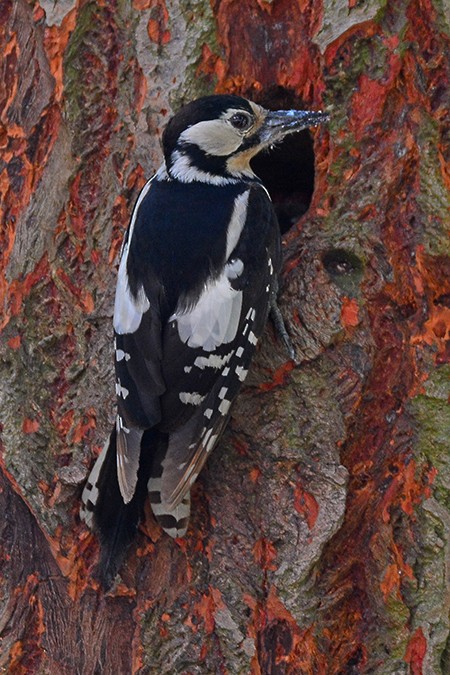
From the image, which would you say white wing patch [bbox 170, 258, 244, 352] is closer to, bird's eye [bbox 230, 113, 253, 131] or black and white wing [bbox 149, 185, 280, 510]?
black and white wing [bbox 149, 185, 280, 510]

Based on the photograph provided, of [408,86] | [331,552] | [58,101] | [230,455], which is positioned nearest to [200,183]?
[58,101]

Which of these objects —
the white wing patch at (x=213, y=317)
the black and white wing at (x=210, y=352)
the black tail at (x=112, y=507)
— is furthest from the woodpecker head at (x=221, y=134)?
the black tail at (x=112, y=507)

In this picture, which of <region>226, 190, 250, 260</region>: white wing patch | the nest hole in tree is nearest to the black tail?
<region>226, 190, 250, 260</region>: white wing patch

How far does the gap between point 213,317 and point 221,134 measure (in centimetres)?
69

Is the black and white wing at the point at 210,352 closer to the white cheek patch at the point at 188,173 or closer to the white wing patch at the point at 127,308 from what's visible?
the white wing patch at the point at 127,308

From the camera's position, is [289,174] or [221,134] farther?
[289,174]

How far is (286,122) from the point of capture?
3.09 m

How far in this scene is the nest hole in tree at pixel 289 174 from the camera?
3.62 m

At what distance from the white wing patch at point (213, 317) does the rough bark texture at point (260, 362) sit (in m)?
0.13

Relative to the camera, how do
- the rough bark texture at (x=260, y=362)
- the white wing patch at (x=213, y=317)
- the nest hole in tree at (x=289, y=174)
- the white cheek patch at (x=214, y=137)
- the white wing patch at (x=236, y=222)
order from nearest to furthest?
1. the rough bark texture at (x=260, y=362)
2. the white wing patch at (x=213, y=317)
3. the white wing patch at (x=236, y=222)
4. the white cheek patch at (x=214, y=137)
5. the nest hole in tree at (x=289, y=174)

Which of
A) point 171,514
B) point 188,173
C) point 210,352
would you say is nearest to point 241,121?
point 188,173

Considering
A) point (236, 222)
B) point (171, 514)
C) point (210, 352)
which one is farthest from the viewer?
point (236, 222)

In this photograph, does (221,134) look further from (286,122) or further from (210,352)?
(210,352)

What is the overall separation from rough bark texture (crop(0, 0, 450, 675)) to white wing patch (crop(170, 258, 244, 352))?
128 mm
